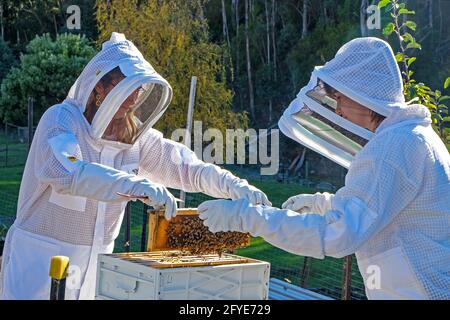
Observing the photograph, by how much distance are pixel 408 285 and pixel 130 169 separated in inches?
71.1

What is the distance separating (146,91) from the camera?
15.8ft

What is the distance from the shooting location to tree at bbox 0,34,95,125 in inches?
726

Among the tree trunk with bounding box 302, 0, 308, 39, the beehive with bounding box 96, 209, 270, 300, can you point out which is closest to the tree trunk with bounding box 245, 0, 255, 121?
the tree trunk with bounding box 302, 0, 308, 39

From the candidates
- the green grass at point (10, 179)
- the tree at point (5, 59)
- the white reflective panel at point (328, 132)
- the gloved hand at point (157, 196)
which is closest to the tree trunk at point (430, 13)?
the green grass at point (10, 179)

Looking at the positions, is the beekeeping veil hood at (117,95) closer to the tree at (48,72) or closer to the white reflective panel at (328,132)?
the white reflective panel at (328,132)

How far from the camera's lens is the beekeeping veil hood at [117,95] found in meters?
4.37

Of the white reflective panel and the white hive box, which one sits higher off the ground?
the white reflective panel

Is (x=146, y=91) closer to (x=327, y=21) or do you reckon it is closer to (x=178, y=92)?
(x=178, y=92)

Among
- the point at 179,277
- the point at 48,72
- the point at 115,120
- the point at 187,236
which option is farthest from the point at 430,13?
the point at 179,277

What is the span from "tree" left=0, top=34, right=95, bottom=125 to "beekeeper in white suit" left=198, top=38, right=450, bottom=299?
14.8 m

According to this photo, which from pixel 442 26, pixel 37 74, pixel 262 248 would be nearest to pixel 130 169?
pixel 262 248

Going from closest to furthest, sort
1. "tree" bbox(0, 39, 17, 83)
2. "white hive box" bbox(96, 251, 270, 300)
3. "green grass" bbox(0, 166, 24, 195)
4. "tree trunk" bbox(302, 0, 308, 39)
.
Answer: "white hive box" bbox(96, 251, 270, 300)
"green grass" bbox(0, 166, 24, 195)
"tree trunk" bbox(302, 0, 308, 39)
"tree" bbox(0, 39, 17, 83)

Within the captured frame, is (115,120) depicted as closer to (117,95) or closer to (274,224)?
(117,95)

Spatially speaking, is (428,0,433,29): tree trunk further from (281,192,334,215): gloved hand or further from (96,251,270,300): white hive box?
(96,251,270,300): white hive box
